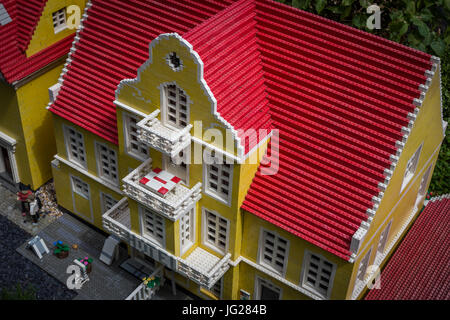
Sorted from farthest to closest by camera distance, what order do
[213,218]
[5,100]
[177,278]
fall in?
1. [5,100]
2. [177,278]
3. [213,218]

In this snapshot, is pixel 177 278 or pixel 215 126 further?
pixel 177 278

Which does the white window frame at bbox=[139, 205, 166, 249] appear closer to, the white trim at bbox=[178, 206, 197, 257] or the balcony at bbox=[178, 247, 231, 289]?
the white trim at bbox=[178, 206, 197, 257]

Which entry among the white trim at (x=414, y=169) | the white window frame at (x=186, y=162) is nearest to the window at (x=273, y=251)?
the white window frame at (x=186, y=162)

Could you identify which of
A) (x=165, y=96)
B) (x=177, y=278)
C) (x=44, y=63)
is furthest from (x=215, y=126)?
(x=44, y=63)

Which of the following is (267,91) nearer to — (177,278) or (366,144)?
(366,144)

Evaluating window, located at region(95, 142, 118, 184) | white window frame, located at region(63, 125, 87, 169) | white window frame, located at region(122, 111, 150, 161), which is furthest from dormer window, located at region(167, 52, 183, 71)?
white window frame, located at region(63, 125, 87, 169)

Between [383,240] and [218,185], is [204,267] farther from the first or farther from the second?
[383,240]
